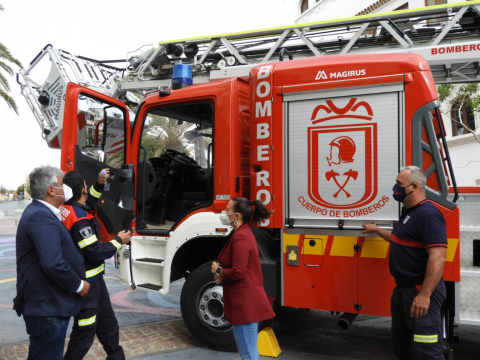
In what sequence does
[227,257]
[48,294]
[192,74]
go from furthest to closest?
[192,74] → [227,257] → [48,294]

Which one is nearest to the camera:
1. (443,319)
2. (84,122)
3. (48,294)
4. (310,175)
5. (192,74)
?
(48,294)

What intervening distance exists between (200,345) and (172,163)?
A: 2134 millimetres

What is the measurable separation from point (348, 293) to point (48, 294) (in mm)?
2443

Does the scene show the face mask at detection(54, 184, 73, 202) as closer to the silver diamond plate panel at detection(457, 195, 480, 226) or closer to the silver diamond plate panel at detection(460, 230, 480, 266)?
the silver diamond plate panel at detection(460, 230, 480, 266)

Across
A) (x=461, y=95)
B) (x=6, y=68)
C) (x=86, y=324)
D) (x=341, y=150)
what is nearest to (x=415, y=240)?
(x=341, y=150)

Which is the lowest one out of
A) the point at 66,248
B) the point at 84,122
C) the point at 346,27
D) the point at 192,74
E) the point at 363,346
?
the point at 363,346

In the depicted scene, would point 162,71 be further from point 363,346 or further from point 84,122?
point 363,346

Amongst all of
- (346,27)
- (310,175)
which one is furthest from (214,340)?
(346,27)

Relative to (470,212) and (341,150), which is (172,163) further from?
(470,212)

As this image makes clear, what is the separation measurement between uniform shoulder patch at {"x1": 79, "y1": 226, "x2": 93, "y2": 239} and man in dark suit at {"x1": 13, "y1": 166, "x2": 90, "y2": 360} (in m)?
0.29

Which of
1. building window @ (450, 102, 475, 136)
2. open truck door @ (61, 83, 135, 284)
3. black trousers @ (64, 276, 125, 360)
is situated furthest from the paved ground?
building window @ (450, 102, 475, 136)

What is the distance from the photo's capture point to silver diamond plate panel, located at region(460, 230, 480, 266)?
13.0 feet

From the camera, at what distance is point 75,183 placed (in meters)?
3.46

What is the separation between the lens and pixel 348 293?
13.1ft
